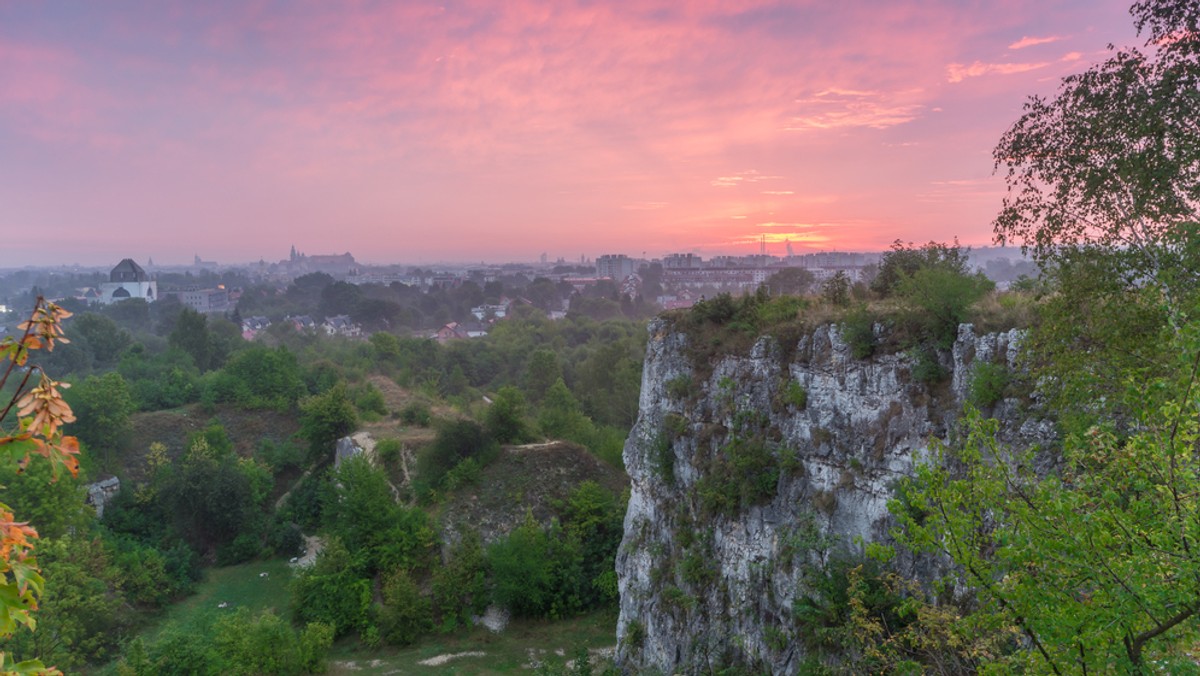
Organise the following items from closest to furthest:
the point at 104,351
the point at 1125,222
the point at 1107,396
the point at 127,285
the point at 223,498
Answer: the point at 1107,396
the point at 1125,222
the point at 223,498
the point at 104,351
the point at 127,285

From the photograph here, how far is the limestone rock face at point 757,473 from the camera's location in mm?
11805

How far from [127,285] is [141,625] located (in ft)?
313

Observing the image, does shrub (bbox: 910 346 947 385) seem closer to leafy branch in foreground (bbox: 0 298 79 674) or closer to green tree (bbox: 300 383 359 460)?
leafy branch in foreground (bbox: 0 298 79 674)

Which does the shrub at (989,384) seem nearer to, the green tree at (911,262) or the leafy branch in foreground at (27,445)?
the green tree at (911,262)

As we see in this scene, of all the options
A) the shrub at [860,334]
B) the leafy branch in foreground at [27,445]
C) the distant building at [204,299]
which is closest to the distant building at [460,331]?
the distant building at [204,299]

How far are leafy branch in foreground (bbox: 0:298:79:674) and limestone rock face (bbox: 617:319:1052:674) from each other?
33.9ft

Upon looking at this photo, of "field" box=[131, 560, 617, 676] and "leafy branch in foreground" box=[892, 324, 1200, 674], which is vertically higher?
"leafy branch in foreground" box=[892, 324, 1200, 674]

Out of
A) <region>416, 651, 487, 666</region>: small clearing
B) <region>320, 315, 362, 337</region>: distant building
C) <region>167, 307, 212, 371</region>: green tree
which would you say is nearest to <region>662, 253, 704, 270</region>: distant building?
<region>320, 315, 362, 337</region>: distant building

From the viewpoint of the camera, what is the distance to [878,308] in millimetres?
13227

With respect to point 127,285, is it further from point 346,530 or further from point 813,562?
point 813,562

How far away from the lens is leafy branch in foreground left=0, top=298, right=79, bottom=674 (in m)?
2.95

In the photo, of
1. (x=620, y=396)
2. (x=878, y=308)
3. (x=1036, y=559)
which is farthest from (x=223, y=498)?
(x=1036, y=559)

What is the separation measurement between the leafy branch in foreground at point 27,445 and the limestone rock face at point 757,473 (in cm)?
1032

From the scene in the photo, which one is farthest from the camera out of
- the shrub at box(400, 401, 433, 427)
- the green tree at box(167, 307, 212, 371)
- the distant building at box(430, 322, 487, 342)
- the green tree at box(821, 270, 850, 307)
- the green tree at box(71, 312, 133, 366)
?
the distant building at box(430, 322, 487, 342)
